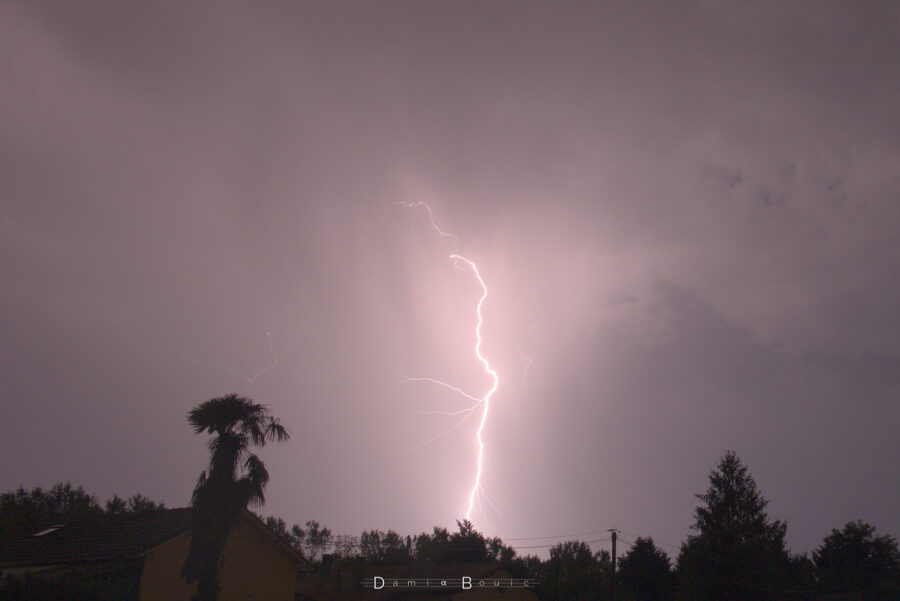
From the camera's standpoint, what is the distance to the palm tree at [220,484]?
70.6 ft

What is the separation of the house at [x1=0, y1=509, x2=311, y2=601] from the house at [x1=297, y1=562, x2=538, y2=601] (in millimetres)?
4821

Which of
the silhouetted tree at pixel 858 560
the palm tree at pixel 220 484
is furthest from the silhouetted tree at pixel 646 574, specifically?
the palm tree at pixel 220 484

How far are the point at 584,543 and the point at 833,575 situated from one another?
1468 inches

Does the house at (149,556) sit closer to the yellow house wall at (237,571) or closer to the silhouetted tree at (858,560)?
the yellow house wall at (237,571)

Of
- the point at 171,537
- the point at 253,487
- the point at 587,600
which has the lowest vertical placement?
the point at 587,600

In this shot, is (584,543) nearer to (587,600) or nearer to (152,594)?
(587,600)

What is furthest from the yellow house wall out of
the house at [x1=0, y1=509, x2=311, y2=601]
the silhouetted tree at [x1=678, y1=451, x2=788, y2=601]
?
the silhouetted tree at [x1=678, y1=451, x2=788, y2=601]

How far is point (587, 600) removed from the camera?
39438mm

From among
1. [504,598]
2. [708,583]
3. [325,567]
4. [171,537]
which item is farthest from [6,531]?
[708,583]

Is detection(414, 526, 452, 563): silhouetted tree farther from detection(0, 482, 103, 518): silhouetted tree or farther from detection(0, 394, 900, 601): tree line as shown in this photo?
detection(0, 482, 103, 518): silhouetted tree

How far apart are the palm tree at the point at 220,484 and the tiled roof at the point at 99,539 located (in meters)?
2.13

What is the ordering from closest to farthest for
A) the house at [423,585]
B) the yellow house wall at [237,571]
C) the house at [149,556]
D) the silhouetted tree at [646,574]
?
the house at [149,556] < the yellow house wall at [237,571] < the house at [423,585] < the silhouetted tree at [646,574]

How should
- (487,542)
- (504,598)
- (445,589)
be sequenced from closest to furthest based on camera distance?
(445,589)
(504,598)
(487,542)

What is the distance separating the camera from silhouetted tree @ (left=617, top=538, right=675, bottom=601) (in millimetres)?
38219
